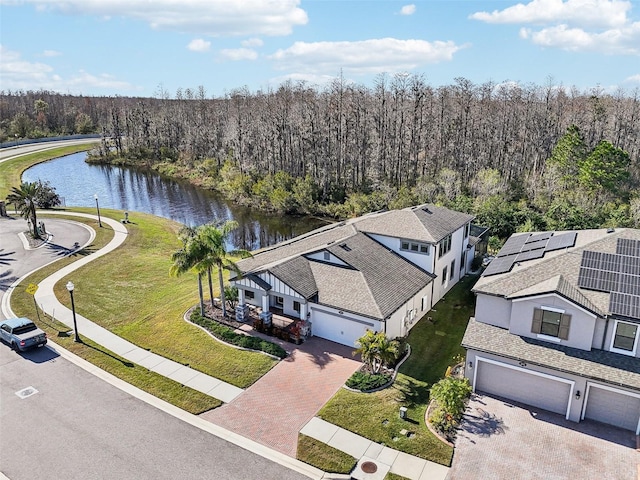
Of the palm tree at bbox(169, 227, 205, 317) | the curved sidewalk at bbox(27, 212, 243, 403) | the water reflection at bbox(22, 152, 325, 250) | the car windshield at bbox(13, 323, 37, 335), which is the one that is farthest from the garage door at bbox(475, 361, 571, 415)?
the water reflection at bbox(22, 152, 325, 250)

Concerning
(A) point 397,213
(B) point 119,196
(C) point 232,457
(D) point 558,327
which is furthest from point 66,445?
(B) point 119,196

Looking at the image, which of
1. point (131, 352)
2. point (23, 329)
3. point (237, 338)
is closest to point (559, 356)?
point (237, 338)

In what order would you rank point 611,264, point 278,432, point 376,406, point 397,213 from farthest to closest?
point 397,213 → point 611,264 → point 376,406 → point 278,432

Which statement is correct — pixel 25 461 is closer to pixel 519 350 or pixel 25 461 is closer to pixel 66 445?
pixel 66 445

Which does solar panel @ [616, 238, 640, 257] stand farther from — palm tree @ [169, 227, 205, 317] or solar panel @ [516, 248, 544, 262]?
palm tree @ [169, 227, 205, 317]

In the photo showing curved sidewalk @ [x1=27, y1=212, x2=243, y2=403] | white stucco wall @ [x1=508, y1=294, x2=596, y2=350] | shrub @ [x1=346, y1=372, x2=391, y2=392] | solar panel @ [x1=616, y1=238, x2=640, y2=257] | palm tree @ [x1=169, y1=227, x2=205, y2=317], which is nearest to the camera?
white stucco wall @ [x1=508, y1=294, x2=596, y2=350]

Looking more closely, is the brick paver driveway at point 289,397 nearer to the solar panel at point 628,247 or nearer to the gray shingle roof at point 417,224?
the gray shingle roof at point 417,224

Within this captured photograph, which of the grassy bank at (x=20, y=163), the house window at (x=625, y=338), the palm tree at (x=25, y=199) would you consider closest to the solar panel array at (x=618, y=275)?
the house window at (x=625, y=338)
